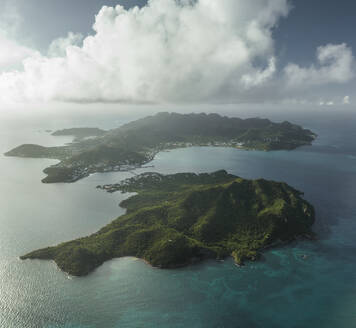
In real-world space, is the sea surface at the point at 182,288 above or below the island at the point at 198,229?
below

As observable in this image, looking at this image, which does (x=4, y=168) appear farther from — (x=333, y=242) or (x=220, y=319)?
(x=333, y=242)

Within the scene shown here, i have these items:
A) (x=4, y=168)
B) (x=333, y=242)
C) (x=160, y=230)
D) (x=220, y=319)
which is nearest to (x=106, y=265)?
(x=160, y=230)

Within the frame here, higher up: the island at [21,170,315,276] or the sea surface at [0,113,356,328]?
the island at [21,170,315,276]

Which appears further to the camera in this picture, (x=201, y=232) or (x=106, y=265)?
(x=201, y=232)

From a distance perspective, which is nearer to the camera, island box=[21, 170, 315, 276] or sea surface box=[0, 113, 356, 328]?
sea surface box=[0, 113, 356, 328]

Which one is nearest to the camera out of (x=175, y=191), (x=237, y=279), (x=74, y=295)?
(x=74, y=295)

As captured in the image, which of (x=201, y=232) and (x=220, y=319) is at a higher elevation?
(x=201, y=232)

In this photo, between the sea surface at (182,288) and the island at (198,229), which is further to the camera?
the island at (198,229)

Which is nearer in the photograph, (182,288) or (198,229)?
(182,288)
